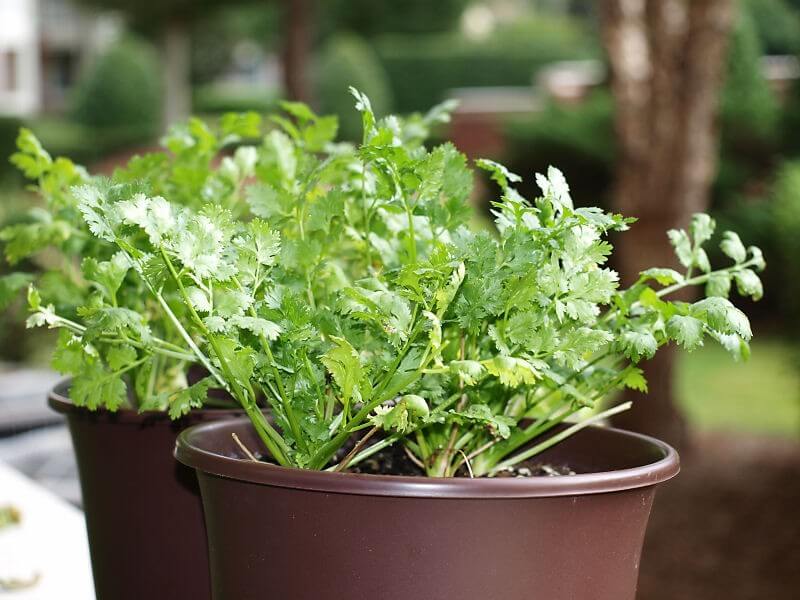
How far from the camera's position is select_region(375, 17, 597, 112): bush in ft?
72.0

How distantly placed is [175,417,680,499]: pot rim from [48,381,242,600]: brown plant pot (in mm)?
207

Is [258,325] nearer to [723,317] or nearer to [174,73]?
[723,317]

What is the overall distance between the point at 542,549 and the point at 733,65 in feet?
29.4

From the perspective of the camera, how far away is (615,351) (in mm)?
765

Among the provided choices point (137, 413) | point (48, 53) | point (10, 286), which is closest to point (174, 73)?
point (48, 53)

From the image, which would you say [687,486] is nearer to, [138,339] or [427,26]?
[138,339]

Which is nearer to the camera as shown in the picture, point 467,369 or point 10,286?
point 467,369

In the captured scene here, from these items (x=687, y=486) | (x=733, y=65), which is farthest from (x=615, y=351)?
(x=733, y=65)

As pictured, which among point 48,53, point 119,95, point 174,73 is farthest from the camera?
point 48,53

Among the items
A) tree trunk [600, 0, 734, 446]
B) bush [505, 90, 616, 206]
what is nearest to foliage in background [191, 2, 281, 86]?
bush [505, 90, 616, 206]

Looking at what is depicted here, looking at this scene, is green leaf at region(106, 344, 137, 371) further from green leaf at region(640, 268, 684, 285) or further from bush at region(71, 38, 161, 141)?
bush at region(71, 38, 161, 141)

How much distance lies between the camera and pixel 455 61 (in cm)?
2219

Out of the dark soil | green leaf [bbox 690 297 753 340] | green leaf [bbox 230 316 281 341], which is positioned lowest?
the dark soil

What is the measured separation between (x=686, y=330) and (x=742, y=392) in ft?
21.5
